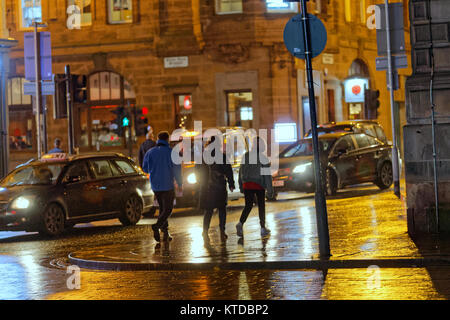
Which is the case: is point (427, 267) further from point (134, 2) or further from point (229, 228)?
point (134, 2)

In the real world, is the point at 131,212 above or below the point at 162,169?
below

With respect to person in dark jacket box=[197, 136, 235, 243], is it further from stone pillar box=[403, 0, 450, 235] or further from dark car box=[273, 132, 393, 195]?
dark car box=[273, 132, 393, 195]

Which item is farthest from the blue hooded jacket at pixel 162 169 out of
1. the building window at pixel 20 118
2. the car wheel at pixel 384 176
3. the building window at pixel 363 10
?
the building window at pixel 363 10

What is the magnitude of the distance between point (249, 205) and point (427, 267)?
4850 millimetres

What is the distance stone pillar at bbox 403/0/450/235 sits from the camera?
49.6 feet

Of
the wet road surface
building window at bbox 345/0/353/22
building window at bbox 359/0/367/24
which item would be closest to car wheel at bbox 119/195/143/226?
the wet road surface

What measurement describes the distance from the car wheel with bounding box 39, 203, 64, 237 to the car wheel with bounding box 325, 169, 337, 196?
865cm

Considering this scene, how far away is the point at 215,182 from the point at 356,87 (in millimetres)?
24364

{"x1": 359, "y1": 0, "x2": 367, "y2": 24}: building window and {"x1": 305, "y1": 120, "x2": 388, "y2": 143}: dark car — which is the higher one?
{"x1": 359, "y1": 0, "x2": 367, "y2": 24}: building window

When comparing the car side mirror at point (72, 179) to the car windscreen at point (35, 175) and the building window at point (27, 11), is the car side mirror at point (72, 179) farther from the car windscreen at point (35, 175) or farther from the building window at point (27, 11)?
the building window at point (27, 11)

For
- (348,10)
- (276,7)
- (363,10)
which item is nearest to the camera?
(276,7)

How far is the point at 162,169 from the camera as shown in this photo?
16375mm

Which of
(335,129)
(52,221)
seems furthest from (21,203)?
(335,129)

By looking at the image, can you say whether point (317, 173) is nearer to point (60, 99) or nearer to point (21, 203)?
point (21, 203)
